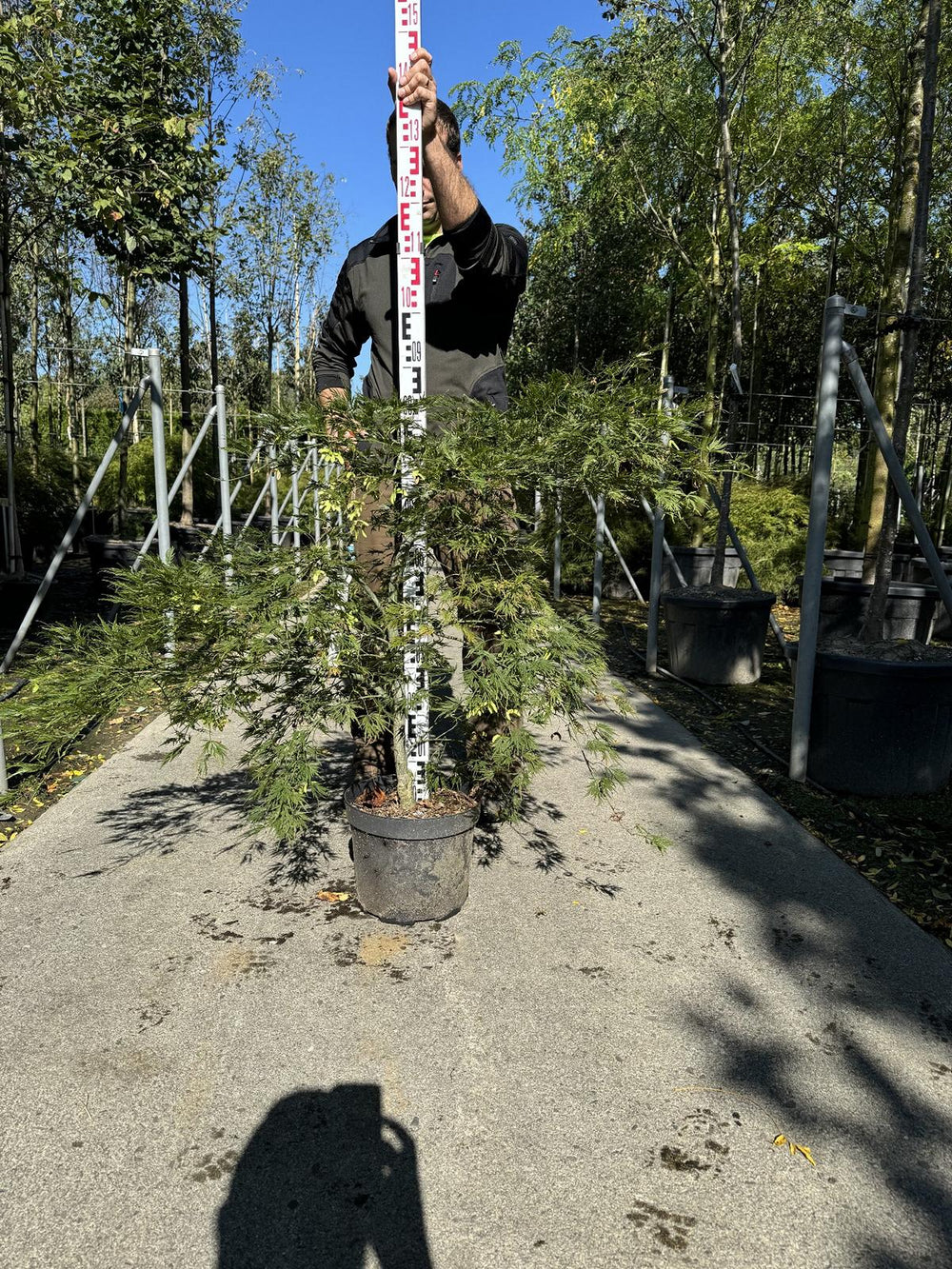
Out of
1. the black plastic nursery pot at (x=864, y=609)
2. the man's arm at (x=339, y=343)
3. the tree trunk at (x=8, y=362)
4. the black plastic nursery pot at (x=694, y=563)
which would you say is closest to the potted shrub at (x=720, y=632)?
the black plastic nursery pot at (x=864, y=609)

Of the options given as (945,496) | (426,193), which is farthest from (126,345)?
(945,496)

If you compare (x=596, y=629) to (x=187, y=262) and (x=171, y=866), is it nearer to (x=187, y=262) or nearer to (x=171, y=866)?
(x=171, y=866)

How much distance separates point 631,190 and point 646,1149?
14.3 m

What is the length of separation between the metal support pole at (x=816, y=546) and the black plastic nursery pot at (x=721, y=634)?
1.95 m

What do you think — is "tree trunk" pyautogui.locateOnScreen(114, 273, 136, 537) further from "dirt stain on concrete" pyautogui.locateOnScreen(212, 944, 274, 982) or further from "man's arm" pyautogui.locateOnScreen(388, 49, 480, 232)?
"dirt stain on concrete" pyautogui.locateOnScreen(212, 944, 274, 982)

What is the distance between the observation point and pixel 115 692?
2.29 m

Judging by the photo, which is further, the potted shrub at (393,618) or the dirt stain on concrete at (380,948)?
the dirt stain on concrete at (380,948)

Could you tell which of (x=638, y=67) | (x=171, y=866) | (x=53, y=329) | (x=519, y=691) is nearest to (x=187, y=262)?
(x=638, y=67)

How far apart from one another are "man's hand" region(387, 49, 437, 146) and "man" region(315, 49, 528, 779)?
1.4 inches

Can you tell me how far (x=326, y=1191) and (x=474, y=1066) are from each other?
0.50 metres

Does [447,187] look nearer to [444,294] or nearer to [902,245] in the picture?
[444,294]

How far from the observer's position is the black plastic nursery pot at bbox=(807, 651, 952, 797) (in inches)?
154

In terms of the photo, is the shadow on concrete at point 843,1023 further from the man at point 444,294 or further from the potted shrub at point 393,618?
the man at point 444,294

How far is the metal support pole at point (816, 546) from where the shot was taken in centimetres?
416
